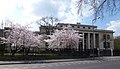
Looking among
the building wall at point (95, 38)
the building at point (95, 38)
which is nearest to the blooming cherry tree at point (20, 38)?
the building at point (95, 38)

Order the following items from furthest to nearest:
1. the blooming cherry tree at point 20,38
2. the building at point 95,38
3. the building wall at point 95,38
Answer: the building wall at point 95,38, the building at point 95,38, the blooming cherry tree at point 20,38

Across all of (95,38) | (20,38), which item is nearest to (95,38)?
(95,38)

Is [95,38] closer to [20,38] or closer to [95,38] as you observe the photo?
[95,38]

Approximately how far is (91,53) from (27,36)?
19.6 metres

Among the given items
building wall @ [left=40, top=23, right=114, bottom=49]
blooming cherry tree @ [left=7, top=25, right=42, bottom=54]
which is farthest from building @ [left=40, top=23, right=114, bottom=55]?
blooming cherry tree @ [left=7, top=25, right=42, bottom=54]

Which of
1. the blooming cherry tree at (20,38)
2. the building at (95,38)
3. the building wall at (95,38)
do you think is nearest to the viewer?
the blooming cherry tree at (20,38)

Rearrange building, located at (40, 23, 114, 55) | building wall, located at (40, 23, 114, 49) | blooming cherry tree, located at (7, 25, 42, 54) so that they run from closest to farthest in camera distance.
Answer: blooming cherry tree, located at (7, 25, 42, 54)
building, located at (40, 23, 114, 55)
building wall, located at (40, 23, 114, 49)

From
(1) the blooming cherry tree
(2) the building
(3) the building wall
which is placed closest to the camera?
(1) the blooming cherry tree

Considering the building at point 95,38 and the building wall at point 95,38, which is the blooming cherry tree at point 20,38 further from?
the building wall at point 95,38

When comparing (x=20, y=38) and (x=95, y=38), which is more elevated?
(x=20, y=38)

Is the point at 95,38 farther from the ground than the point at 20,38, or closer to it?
closer to it

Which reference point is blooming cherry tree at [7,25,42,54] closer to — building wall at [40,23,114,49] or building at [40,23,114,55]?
building at [40,23,114,55]

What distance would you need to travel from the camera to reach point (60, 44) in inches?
2682

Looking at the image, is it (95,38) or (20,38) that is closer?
(20,38)
